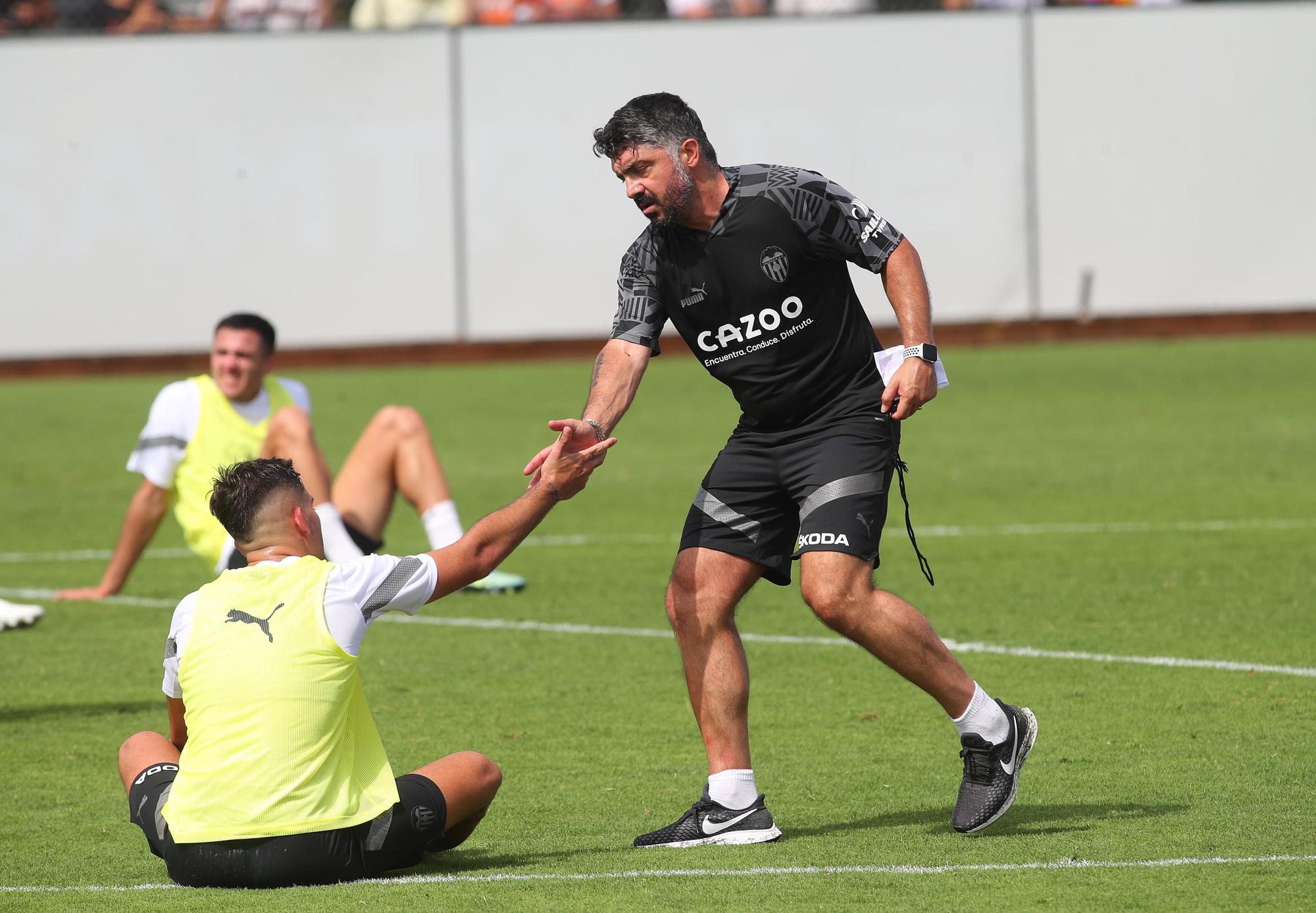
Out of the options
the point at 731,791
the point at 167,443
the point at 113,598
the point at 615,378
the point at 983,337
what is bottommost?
the point at 983,337

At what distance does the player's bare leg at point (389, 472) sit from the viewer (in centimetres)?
941

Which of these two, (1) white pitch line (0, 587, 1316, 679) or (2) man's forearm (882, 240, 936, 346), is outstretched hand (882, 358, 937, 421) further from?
(1) white pitch line (0, 587, 1316, 679)

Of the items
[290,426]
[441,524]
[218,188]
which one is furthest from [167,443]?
[218,188]

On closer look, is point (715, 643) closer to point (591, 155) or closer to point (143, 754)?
point (143, 754)

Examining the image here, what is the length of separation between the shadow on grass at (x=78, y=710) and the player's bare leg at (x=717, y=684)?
2586 mm

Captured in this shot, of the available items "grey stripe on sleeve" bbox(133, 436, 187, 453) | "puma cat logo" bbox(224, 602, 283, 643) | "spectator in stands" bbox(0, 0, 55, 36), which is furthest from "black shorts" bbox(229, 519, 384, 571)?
"spectator in stands" bbox(0, 0, 55, 36)

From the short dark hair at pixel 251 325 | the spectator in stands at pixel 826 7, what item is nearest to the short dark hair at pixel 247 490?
the short dark hair at pixel 251 325

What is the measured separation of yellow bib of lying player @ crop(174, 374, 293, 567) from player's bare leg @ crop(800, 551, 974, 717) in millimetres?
4388

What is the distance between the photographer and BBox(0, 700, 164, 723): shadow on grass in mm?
7168

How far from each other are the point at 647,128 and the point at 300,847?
2138mm

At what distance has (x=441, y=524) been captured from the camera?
9453mm

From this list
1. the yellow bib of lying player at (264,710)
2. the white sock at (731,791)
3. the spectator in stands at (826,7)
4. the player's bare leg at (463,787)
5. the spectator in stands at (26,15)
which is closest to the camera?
the yellow bib of lying player at (264,710)

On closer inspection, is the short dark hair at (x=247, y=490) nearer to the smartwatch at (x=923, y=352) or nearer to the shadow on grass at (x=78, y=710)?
the smartwatch at (x=923, y=352)

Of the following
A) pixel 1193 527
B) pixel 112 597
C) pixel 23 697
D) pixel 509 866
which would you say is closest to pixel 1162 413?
pixel 1193 527
